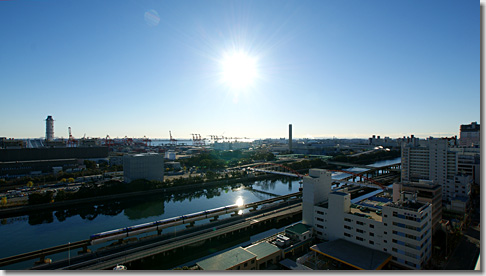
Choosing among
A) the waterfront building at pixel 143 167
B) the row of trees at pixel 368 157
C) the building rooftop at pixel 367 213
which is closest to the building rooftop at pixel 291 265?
the building rooftop at pixel 367 213

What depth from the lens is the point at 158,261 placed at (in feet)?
12.1

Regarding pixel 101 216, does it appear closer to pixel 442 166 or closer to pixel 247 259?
pixel 247 259

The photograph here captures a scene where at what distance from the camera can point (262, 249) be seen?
3379mm

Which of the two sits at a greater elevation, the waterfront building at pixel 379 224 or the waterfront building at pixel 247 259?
the waterfront building at pixel 379 224

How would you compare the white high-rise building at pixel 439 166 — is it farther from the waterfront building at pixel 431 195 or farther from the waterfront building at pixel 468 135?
the waterfront building at pixel 468 135

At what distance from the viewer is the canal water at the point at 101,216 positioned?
444 cm

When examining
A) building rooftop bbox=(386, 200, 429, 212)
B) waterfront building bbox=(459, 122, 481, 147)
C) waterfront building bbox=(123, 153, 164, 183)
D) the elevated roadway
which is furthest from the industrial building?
waterfront building bbox=(459, 122, 481, 147)

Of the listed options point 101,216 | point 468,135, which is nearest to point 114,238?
point 101,216

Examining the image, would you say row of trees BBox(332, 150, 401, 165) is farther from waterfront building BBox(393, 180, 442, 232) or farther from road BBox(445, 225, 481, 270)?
road BBox(445, 225, 481, 270)

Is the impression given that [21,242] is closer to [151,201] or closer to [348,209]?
[151,201]

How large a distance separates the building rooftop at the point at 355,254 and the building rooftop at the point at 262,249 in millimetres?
534

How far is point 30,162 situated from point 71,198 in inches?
243

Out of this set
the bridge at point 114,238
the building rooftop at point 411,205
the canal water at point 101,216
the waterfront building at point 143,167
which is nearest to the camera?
the building rooftop at point 411,205

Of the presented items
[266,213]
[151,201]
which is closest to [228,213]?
[266,213]
